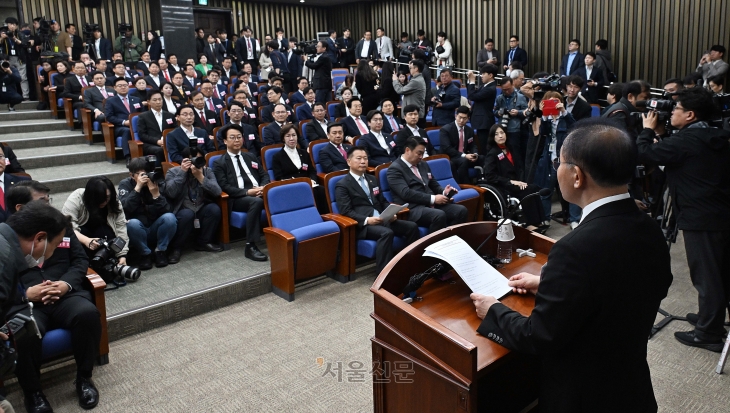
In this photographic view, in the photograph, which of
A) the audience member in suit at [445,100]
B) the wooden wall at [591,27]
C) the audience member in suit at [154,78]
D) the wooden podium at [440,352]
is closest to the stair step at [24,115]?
the audience member in suit at [154,78]

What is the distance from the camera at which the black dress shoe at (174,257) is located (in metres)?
4.17

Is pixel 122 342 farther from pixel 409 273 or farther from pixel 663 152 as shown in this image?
pixel 663 152

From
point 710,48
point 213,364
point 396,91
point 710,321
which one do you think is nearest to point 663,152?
point 710,321

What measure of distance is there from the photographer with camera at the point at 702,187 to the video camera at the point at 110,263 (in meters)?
3.15

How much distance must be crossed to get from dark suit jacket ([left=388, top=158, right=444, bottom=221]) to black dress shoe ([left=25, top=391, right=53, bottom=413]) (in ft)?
9.18

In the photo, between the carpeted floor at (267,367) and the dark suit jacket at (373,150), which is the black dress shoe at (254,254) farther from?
the dark suit jacket at (373,150)

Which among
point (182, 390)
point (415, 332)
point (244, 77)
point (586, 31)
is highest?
point (586, 31)

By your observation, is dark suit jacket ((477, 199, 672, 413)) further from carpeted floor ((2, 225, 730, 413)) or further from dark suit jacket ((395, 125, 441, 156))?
dark suit jacket ((395, 125, 441, 156))

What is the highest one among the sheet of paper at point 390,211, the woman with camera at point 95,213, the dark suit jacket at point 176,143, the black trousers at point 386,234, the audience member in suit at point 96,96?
the audience member in suit at point 96,96

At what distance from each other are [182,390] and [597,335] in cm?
215

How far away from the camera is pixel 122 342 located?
128 inches

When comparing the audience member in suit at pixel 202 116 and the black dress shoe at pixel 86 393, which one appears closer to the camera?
the black dress shoe at pixel 86 393

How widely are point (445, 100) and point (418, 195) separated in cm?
283

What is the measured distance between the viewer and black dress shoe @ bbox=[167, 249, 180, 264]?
4168mm
